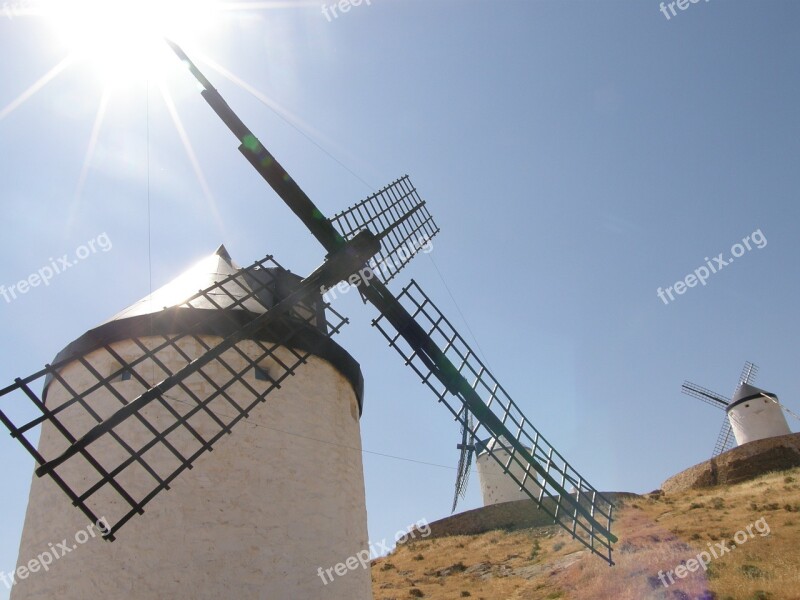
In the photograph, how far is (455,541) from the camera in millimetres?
20906

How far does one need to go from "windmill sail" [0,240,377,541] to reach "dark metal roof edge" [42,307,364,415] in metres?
0.02

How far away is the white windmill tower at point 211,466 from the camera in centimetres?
598

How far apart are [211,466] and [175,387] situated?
3.29 ft

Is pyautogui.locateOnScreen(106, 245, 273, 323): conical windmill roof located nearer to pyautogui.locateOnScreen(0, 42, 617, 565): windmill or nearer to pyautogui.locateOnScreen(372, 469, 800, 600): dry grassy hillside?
pyautogui.locateOnScreen(0, 42, 617, 565): windmill

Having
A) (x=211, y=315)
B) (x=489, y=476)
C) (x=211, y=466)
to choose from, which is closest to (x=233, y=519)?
(x=211, y=466)

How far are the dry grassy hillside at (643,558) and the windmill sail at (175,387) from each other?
7.99 metres

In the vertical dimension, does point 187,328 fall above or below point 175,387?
above

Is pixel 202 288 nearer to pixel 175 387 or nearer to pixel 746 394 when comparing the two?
pixel 175 387

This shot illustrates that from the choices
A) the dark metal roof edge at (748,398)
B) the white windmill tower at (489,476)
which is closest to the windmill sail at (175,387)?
the white windmill tower at (489,476)

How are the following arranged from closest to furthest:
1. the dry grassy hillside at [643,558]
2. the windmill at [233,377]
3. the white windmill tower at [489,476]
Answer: the windmill at [233,377] → the dry grassy hillside at [643,558] → the white windmill tower at [489,476]

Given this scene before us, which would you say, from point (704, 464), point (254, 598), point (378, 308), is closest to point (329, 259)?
point (378, 308)

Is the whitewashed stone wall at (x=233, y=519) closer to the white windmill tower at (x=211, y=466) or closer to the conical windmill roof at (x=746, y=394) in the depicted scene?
the white windmill tower at (x=211, y=466)

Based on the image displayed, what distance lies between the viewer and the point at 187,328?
693cm

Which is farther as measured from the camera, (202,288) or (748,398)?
(748,398)
